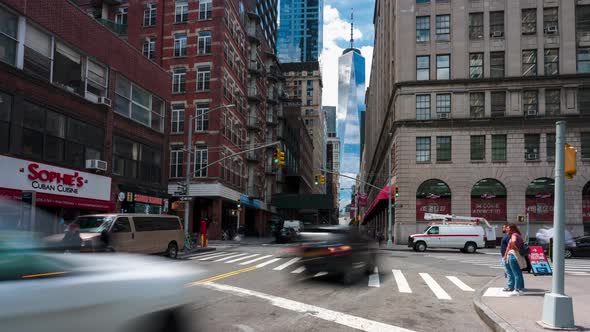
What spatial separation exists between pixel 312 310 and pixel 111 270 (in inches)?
198

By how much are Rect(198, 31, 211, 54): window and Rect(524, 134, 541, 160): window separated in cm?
3086

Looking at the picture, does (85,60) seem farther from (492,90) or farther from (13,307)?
(492,90)

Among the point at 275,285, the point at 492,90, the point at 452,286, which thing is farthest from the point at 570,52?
the point at 275,285

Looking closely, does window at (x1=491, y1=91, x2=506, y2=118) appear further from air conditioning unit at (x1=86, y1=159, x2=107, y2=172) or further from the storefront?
air conditioning unit at (x1=86, y1=159, x2=107, y2=172)

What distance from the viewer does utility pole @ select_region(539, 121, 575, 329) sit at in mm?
7629

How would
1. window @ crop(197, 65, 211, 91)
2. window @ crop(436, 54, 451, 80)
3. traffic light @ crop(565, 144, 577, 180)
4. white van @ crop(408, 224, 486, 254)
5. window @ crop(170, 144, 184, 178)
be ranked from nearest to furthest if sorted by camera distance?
traffic light @ crop(565, 144, 577, 180)
white van @ crop(408, 224, 486, 254)
window @ crop(170, 144, 184, 178)
window @ crop(197, 65, 211, 91)
window @ crop(436, 54, 451, 80)

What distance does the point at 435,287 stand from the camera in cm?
1395

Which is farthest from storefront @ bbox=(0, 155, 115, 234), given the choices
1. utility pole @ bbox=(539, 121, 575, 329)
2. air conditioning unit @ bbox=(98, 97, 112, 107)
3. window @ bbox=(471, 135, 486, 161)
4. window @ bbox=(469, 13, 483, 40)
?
window @ bbox=(469, 13, 483, 40)

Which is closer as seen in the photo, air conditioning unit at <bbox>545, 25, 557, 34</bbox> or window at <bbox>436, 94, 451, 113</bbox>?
air conditioning unit at <bbox>545, 25, 557, 34</bbox>

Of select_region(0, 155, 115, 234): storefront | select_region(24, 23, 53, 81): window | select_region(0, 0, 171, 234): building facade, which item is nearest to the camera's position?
select_region(0, 155, 115, 234): storefront

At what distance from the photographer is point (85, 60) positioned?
2617 centimetres

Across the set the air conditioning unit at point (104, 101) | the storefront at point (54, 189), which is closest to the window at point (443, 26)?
the air conditioning unit at point (104, 101)

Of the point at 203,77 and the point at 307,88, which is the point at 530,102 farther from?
the point at 307,88

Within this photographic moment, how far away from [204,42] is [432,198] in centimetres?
2622
